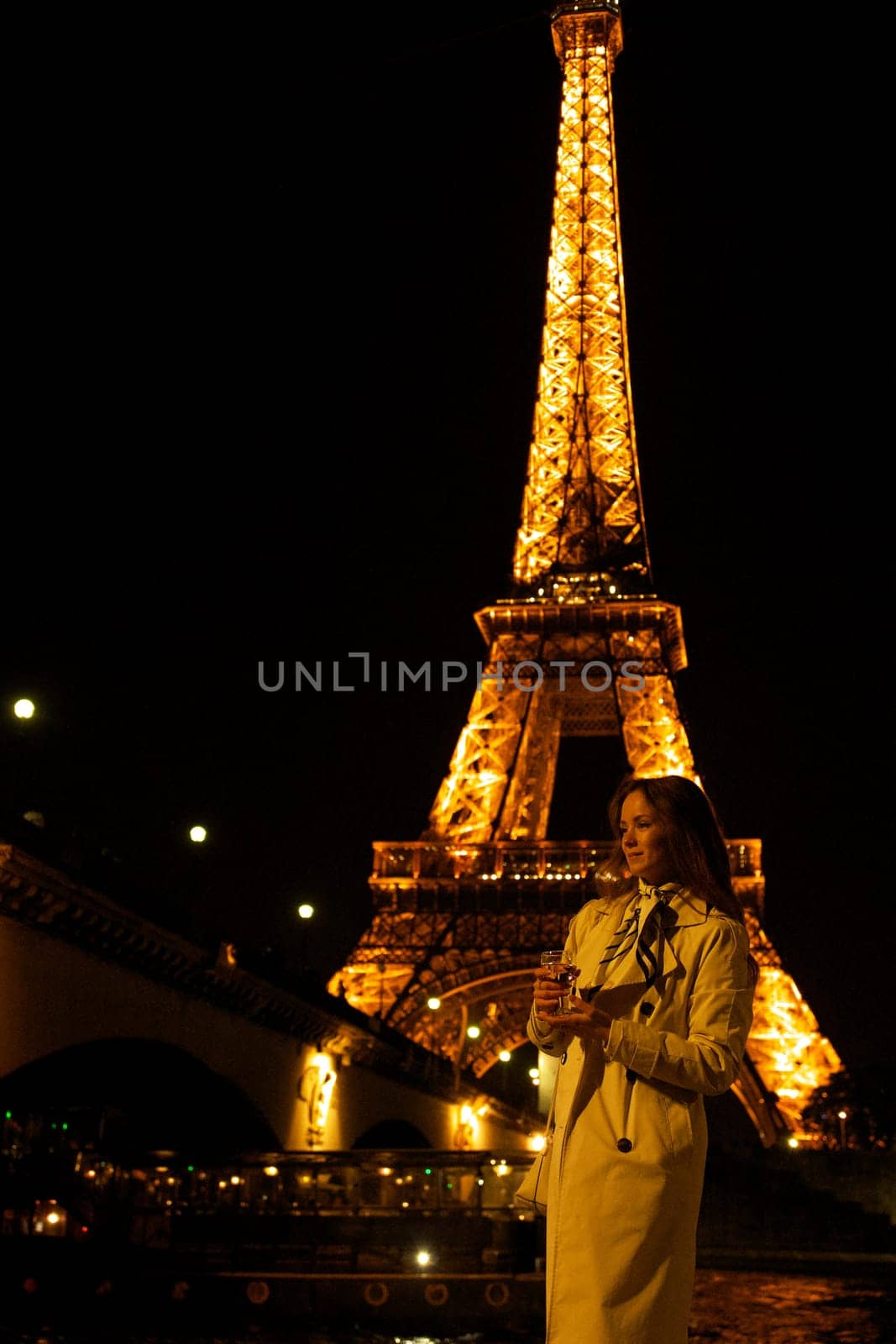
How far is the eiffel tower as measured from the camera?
52.4 metres

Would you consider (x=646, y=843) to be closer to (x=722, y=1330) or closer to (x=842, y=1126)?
(x=722, y=1330)

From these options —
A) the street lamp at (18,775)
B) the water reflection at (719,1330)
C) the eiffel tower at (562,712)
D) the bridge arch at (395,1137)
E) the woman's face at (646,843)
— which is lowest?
the water reflection at (719,1330)

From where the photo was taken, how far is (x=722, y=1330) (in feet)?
59.2

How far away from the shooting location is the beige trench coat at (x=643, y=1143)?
412cm

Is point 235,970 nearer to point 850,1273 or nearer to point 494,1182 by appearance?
point 494,1182

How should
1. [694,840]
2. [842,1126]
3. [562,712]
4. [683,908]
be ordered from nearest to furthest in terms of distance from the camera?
1. [683,908]
2. [694,840]
3. [842,1126]
4. [562,712]

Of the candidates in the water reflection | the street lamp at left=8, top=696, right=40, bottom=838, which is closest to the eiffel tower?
the water reflection

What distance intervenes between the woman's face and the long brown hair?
2 cm

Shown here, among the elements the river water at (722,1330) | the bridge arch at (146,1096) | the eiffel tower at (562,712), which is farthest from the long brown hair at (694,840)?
the eiffel tower at (562,712)

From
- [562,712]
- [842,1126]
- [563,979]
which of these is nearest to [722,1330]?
[563,979]

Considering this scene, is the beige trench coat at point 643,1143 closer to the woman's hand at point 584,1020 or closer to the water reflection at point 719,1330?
the woman's hand at point 584,1020

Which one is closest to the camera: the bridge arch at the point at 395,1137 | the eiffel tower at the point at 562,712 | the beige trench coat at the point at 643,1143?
the beige trench coat at the point at 643,1143

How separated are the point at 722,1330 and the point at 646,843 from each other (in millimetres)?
15386

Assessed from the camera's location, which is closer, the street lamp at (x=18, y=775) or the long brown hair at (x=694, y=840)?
the long brown hair at (x=694, y=840)
